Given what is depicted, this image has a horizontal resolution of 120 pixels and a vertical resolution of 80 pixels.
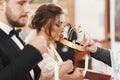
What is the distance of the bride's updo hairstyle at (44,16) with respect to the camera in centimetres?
82

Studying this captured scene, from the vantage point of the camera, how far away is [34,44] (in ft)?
2.17

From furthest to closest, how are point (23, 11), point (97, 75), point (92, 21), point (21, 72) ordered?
point (92, 21) < point (97, 75) < point (23, 11) < point (21, 72)

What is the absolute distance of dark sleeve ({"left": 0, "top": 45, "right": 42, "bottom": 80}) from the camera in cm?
62

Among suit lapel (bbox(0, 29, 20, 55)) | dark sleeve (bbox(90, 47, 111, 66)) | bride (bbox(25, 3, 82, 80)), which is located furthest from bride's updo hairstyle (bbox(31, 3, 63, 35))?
dark sleeve (bbox(90, 47, 111, 66))

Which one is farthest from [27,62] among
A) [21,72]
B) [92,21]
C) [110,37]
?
[110,37]

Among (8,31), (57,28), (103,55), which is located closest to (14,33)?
(8,31)

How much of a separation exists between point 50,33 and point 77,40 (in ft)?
0.37

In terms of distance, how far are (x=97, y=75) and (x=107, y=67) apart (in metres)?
0.05

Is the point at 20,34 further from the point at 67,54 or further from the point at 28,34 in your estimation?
the point at 67,54

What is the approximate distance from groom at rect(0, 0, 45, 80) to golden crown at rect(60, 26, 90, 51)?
139 millimetres

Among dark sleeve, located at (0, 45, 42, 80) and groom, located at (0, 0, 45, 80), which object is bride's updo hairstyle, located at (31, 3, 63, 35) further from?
dark sleeve, located at (0, 45, 42, 80)

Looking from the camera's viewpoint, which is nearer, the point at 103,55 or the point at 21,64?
the point at 21,64

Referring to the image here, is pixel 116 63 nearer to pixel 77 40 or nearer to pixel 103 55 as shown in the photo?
pixel 103 55

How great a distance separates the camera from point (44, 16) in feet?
2.70
